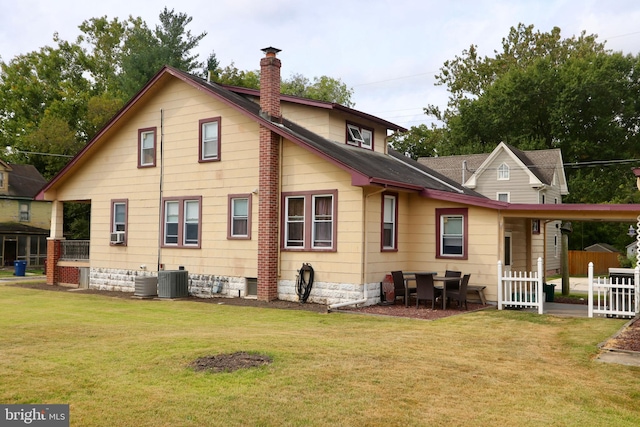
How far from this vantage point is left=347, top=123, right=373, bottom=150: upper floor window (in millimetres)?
21328

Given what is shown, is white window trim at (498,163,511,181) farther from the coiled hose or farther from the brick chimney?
the coiled hose

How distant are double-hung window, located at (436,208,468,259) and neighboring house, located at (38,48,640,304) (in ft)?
0.10

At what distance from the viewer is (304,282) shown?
17.6m

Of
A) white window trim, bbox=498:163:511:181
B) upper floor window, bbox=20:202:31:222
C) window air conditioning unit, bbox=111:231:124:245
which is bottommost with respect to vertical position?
Result: window air conditioning unit, bbox=111:231:124:245

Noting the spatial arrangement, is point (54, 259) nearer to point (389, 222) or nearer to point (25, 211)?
point (389, 222)

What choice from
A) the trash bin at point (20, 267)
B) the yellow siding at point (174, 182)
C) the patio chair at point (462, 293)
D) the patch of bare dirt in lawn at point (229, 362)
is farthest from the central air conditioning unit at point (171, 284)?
the trash bin at point (20, 267)

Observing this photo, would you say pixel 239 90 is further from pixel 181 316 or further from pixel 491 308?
pixel 491 308

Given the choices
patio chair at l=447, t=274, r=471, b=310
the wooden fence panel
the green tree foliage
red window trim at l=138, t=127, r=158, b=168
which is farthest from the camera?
the green tree foliage

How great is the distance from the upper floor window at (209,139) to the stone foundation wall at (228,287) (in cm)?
406

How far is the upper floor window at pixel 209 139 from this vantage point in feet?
65.3

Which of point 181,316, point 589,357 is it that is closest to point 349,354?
point 589,357

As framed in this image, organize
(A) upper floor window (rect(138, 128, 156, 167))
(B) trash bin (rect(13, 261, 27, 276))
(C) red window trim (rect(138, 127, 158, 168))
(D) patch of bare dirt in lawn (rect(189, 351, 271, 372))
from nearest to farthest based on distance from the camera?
1. (D) patch of bare dirt in lawn (rect(189, 351, 271, 372))
2. (C) red window trim (rect(138, 127, 158, 168))
3. (A) upper floor window (rect(138, 128, 156, 167))
4. (B) trash bin (rect(13, 261, 27, 276))

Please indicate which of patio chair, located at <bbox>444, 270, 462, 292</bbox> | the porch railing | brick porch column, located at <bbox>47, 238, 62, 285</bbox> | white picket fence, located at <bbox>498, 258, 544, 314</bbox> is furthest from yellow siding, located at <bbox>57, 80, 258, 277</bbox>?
white picket fence, located at <bbox>498, 258, 544, 314</bbox>

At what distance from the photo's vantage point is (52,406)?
6.51m
